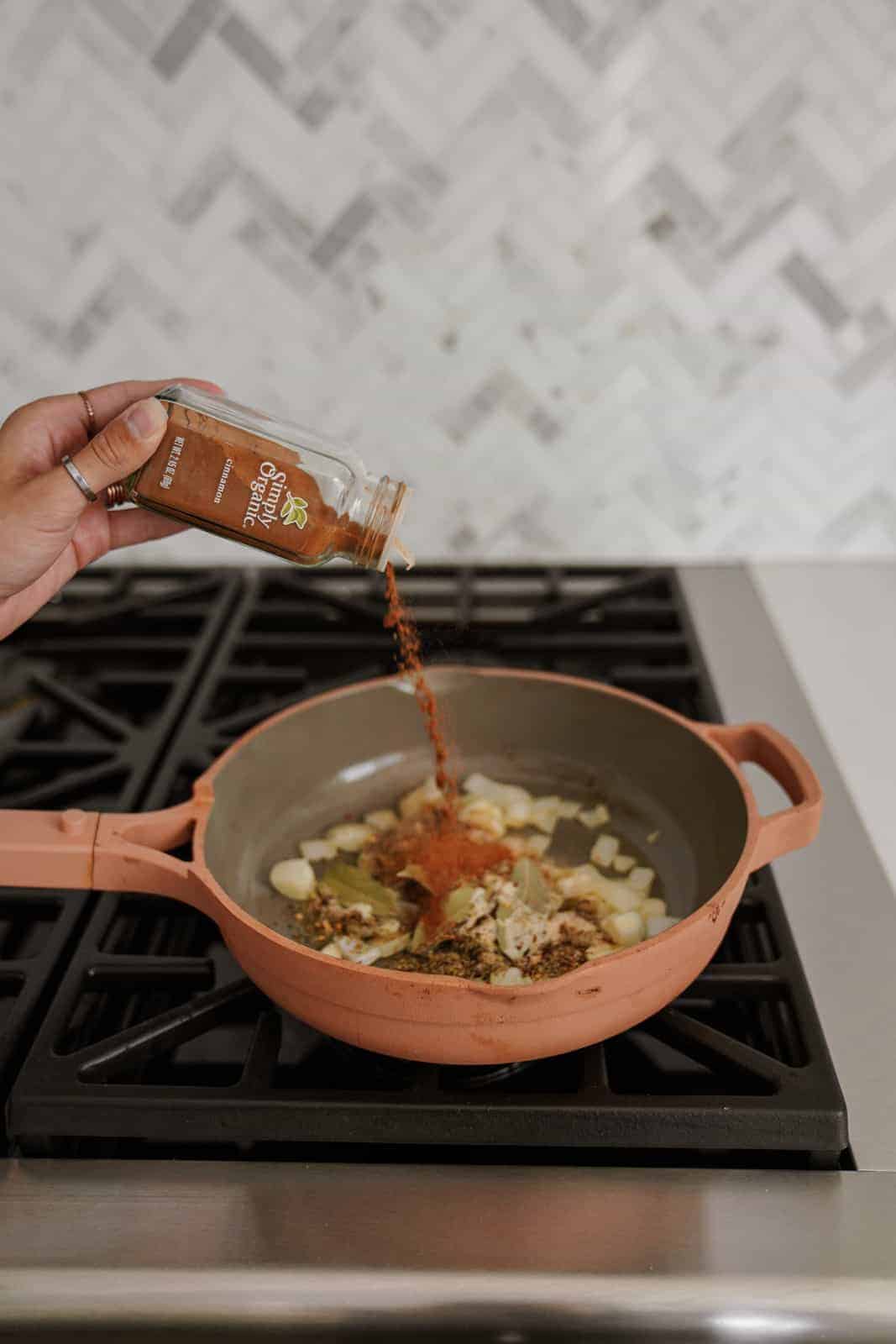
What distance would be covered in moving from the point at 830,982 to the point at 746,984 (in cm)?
7

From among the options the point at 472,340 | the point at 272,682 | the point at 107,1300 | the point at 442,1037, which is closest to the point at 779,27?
the point at 472,340

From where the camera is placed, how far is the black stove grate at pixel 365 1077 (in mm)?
592

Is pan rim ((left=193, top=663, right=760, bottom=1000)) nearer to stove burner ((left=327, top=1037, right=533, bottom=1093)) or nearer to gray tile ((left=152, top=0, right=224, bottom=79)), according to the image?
stove burner ((left=327, top=1037, right=533, bottom=1093))

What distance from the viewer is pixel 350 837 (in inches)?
33.1

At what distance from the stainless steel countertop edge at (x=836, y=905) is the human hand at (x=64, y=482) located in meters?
0.50

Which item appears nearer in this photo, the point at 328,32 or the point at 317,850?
the point at 317,850

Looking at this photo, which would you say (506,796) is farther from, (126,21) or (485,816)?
(126,21)

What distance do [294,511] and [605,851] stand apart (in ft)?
1.05

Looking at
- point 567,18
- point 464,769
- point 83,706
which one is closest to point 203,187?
point 567,18


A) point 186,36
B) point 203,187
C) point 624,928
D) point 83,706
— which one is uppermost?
point 186,36

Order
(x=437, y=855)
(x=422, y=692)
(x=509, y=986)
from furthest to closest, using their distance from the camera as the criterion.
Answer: (x=422, y=692) → (x=437, y=855) → (x=509, y=986)

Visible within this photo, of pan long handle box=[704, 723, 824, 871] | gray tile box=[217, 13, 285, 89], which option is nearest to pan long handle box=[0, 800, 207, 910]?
pan long handle box=[704, 723, 824, 871]

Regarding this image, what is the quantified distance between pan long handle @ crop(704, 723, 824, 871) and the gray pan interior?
0.09 feet

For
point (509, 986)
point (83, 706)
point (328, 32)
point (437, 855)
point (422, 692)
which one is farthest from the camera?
point (328, 32)
